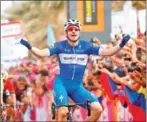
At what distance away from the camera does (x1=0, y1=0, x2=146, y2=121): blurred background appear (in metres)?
14.6

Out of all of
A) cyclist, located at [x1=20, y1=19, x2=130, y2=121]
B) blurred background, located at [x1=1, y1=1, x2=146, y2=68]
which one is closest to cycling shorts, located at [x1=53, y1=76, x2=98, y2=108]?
cyclist, located at [x1=20, y1=19, x2=130, y2=121]

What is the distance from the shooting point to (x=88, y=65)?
50.4ft

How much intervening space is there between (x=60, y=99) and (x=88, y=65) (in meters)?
Result: 4.80

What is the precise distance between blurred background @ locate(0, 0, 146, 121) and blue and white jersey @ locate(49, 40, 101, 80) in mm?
2844

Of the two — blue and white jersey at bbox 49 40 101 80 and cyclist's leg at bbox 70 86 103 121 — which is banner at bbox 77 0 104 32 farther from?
cyclist's leg at bbox 70 86 103 121

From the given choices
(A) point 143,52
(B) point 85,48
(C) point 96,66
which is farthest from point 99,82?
(B) point 85,48

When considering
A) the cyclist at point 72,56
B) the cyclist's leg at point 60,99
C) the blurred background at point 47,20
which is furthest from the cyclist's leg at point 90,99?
the blurred background at point 47,20

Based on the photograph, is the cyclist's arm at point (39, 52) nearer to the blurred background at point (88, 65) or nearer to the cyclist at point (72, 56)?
the cyclist at point (72, 56)

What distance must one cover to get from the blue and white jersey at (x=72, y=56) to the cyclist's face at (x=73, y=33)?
152mm

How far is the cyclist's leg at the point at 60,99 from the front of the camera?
10477 mm

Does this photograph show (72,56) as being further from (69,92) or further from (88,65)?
(88,65)

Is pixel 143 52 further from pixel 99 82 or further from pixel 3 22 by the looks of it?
pixel 3 22

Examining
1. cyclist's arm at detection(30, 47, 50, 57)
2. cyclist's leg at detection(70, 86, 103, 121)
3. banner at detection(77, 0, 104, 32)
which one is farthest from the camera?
banner at detection(77, 0, 104, 32)

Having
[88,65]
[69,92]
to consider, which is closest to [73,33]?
[69,92]
